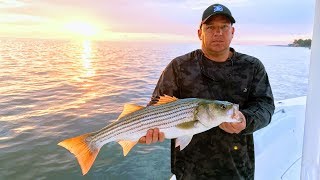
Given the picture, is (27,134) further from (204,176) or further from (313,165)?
(313,165)

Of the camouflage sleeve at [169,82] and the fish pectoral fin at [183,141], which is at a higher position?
the camouflage sleeve at [169,82]

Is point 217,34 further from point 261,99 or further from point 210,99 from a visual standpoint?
point 261,99

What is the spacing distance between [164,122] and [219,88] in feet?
1.89

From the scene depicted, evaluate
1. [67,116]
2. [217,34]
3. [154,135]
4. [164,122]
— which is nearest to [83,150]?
[154,135]

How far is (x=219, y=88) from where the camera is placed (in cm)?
300

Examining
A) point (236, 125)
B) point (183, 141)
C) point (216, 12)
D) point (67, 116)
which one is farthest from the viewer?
point (67, 116)

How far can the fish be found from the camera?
2.71 m

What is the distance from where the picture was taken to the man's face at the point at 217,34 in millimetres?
2949

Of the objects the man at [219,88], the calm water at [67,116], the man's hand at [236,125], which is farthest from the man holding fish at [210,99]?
the calm water at [67,116]

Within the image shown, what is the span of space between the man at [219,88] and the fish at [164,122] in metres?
0.21

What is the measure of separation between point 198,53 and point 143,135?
0.86 meters

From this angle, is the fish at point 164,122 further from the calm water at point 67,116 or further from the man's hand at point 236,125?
the calm water at point 67,116

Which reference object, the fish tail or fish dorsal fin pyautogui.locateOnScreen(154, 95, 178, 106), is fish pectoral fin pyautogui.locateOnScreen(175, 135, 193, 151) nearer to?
fish dorsal fin pyautogui.locateOnScreen(154, 95, 178, 106)

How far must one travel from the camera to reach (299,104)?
21.2 ft
